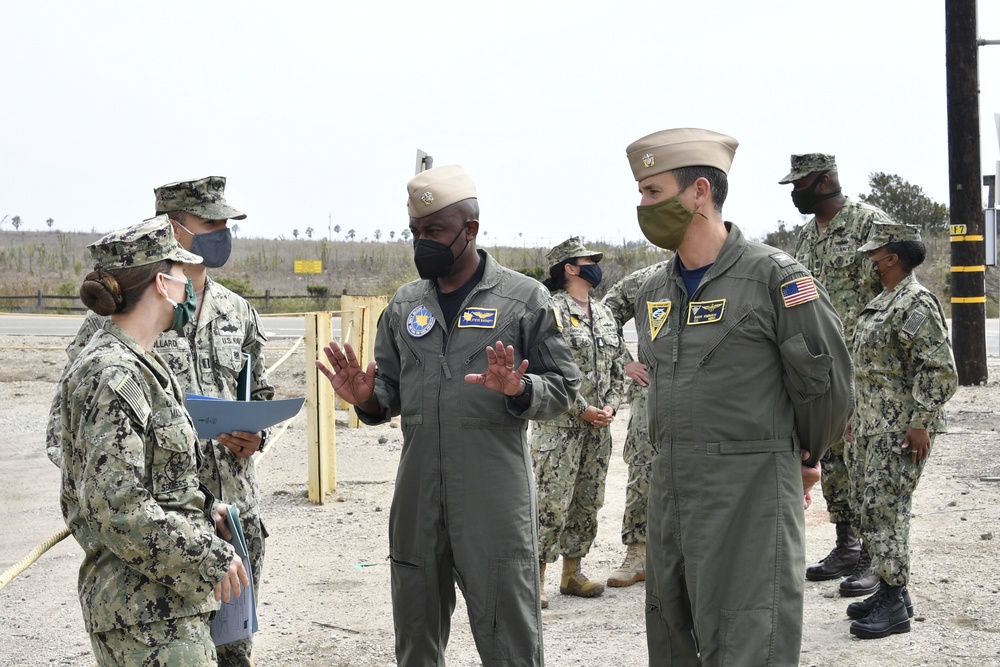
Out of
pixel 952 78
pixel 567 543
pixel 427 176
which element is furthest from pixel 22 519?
pixel 952 78

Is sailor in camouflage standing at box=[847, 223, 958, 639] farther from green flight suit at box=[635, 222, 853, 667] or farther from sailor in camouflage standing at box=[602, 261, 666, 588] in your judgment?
green flight suit at box=[635, 222, 853, 667]

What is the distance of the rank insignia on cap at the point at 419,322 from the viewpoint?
424 centimetres

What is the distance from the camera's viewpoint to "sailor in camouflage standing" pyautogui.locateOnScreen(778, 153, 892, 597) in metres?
6.71

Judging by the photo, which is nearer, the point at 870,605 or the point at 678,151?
the point at 678,151

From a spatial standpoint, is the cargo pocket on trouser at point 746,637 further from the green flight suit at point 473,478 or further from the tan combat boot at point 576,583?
the tan combat boot at point 576,583

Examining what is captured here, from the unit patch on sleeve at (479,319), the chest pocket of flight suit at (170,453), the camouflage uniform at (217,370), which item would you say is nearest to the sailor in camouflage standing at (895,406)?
the unit patch on sleeve at (479,319)

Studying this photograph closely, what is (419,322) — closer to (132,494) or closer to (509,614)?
(509,614)

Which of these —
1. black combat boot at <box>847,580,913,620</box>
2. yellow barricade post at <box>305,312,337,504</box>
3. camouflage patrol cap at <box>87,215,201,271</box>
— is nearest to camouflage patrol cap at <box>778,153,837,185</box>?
black combat boot at <box>847,580,913,620</box>

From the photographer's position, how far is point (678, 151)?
3.73 m

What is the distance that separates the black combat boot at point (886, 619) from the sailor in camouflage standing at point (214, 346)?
11.0 feet

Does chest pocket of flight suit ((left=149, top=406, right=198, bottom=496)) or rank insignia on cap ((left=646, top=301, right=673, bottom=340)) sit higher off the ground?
rank insignia on cap ((left=646, top=301, right=673, bottom=340))

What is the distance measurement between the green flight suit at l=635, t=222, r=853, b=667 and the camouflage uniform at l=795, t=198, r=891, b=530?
3314 mm

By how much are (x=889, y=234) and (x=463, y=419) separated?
10.5ft

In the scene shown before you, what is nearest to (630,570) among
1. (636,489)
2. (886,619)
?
(636,489)
